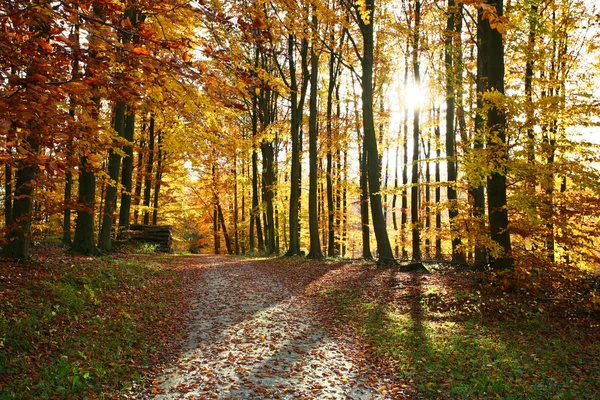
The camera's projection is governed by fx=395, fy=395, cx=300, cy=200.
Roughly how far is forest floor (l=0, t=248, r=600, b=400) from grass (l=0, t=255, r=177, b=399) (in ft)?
0.07

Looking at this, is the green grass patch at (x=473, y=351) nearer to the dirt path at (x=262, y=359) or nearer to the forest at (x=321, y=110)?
the dirt path at (x=262, y=359)

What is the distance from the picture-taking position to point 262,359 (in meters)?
6.15

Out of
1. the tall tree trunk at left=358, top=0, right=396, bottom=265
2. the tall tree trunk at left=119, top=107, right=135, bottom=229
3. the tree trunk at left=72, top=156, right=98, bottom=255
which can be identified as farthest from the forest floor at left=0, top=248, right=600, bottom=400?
the tall tree trunk at left=119, top=107, right=135, bottom=229

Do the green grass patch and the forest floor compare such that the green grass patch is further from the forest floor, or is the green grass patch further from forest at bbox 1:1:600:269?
forest at bbox 1:1:600:269

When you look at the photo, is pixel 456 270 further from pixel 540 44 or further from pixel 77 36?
pixel 77 36

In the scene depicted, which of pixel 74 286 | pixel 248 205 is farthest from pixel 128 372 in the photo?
pixel 248 205

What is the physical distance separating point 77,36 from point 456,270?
475 inches

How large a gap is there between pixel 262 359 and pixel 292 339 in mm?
1075

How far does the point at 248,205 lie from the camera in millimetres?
37312

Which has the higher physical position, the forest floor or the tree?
the tree

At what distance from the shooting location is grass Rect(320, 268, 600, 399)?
17.6ft

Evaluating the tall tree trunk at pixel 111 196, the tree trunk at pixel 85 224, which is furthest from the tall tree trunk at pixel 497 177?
the tall tree trunk at pixel 111 196

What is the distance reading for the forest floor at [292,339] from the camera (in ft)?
16.7

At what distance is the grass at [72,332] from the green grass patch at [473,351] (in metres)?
3.92
